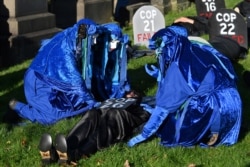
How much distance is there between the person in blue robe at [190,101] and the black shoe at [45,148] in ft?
2.63

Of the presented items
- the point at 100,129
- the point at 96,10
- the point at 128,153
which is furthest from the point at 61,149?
the point at 96,10

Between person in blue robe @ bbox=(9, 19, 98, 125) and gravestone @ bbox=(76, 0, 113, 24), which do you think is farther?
gravestone @ bbox=(76, 0, 113, 24)

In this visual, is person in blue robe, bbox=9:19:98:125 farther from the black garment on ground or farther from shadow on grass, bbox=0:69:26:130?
the black garment on ground

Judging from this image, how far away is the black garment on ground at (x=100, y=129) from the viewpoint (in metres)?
5.05

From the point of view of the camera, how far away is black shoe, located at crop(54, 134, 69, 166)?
4.79 meters

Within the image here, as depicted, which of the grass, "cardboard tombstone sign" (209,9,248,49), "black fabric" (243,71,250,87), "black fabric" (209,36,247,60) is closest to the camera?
the grass

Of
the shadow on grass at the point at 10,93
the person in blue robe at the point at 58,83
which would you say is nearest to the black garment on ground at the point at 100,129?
the person in blue robe at the point at 58,83

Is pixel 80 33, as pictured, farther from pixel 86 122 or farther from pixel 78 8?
pixel 78 8

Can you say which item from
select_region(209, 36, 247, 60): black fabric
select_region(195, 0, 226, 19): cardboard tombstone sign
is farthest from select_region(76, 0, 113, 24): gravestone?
select_region(209, 36, 247, 60): black fabric

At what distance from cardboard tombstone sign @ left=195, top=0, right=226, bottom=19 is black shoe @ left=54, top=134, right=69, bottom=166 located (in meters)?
6.88

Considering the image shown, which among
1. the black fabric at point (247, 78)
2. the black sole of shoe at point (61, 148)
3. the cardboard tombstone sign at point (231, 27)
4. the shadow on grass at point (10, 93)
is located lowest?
the shadow on grass at point (10, 93)

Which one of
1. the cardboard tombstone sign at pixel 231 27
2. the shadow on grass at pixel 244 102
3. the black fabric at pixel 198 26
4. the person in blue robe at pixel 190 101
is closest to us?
the person in blue robe at pixel 190 101

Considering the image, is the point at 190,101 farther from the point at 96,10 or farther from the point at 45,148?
the point at 96,10

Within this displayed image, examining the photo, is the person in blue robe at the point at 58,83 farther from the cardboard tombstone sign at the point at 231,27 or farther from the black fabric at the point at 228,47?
the cardboard tombstone sign at the point at 231,27
